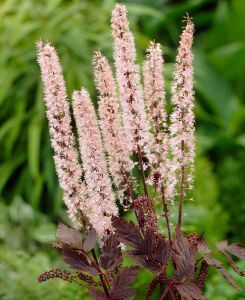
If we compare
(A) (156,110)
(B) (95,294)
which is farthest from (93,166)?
(B) (95,294)

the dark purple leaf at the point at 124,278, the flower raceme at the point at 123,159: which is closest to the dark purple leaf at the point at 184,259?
the flower raceme at the point at 123,159

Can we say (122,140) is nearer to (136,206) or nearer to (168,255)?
(136,206)

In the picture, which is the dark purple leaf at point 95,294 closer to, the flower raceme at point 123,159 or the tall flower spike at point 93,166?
the flower raceme at point 123,159

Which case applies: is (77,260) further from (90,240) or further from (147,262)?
(147,262)

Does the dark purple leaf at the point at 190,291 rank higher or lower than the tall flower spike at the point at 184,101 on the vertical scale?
lower

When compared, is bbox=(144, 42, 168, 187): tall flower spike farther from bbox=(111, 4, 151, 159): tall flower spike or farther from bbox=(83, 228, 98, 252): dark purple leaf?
bbox=(83, 228, 98, 252): dark purple leaf

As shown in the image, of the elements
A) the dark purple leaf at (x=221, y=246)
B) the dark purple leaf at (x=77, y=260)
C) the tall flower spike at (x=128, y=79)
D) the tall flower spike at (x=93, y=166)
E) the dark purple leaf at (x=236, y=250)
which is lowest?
the dark purple leaf at (x=77, y=260)

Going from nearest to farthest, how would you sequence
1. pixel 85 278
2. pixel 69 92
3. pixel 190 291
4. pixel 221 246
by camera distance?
1. pixel 190 291
2. pixel 85 278
3. pixel 221 246
4. pixel 69 92
